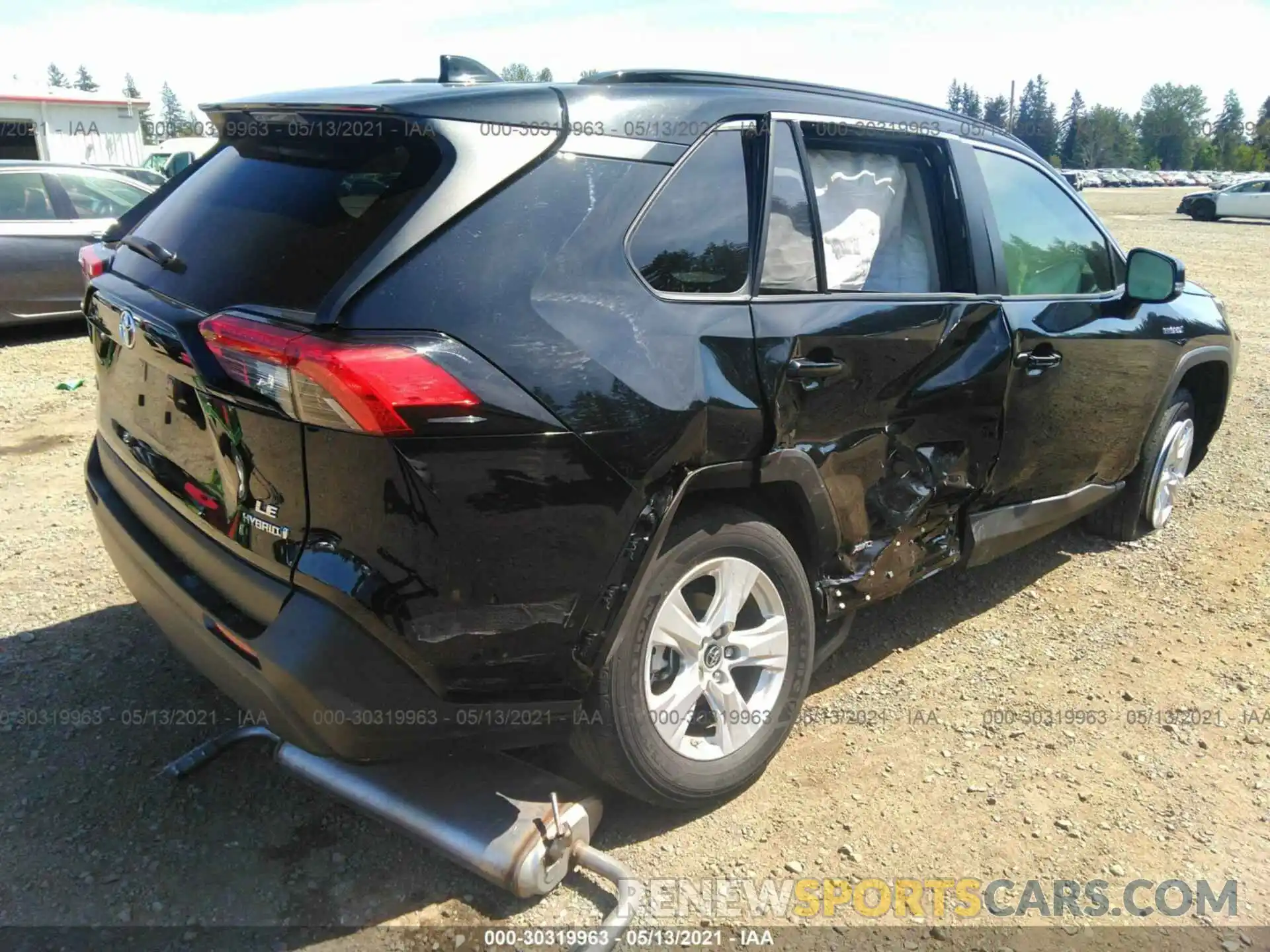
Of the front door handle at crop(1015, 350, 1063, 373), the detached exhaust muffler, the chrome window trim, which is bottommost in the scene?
the detached exhaust muffler

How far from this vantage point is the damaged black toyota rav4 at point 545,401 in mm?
2094

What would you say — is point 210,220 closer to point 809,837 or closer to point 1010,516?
point 809,837

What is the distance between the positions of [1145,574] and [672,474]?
3096 mm

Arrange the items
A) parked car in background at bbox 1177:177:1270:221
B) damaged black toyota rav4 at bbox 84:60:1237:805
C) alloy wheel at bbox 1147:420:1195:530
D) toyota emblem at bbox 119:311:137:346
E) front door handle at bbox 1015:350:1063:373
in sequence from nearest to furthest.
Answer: damaged black toyota rav4 at bbox 84:60:1237:805
toyota emblem at bbox 119:311:137:346
front door handle at bbox 1015:350:1063:373
alloy wheel at bbox 1147:420:1195:530
parked car in background at bbox 1177:177:1270:221

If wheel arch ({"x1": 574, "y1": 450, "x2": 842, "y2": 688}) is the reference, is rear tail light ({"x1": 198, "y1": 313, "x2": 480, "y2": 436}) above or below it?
above

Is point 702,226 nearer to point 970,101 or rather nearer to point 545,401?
point 545,401

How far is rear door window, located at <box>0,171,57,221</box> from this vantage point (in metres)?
8.94

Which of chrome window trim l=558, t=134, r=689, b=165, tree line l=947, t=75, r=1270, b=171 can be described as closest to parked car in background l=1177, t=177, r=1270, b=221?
chrome window trim l=558, t=134, r=689, b=165

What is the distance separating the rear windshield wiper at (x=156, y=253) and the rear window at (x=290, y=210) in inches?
0.6

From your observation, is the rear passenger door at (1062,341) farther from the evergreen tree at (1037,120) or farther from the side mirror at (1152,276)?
the evergreen tree at (1037,120)

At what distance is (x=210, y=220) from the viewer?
258 cm

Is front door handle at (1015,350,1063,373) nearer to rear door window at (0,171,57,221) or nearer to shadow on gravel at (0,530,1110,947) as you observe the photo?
shadow on gravel at (0,530,1110,947)

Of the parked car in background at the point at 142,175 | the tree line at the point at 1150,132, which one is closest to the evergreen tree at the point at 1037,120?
the tree line at the point at 1150,132

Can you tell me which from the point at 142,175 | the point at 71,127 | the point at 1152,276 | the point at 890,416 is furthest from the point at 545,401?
the point at 71,127
